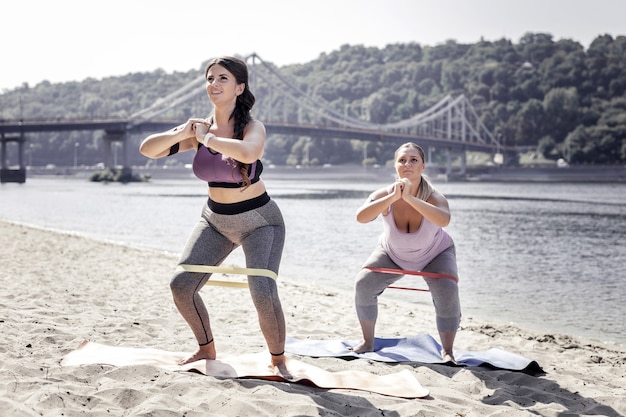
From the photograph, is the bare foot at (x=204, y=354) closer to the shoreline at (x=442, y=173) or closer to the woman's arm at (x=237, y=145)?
the woman's arm at (x=237, y=145)

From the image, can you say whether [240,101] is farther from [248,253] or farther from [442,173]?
[442,173]

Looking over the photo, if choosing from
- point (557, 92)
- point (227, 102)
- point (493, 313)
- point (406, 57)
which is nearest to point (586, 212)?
point (493, 313)

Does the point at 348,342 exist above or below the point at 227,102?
below

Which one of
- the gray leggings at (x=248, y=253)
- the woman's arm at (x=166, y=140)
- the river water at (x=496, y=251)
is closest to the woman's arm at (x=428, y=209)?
the gray leggings at (x=248, y=253)

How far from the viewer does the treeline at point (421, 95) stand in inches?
3748

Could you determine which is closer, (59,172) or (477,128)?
(59,172)

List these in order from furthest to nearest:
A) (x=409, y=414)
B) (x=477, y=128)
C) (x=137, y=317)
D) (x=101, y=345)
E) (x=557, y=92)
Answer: (x=477, y=128), (x=557, y=92), (x=137, y=317), (x=101, y=345), (x=409, y=414)

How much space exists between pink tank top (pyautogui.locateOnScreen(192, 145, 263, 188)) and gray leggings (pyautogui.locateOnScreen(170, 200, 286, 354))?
0.15m

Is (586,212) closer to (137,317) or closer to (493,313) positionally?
(493,313)

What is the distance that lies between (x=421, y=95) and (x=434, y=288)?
128m

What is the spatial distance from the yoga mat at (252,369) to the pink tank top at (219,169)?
3.03ft

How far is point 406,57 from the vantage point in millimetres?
159250

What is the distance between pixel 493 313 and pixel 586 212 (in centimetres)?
2908

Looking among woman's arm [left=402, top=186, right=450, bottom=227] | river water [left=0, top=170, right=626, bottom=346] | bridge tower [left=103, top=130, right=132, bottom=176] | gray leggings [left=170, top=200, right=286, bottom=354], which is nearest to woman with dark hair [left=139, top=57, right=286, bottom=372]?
gray leggings [left=170, top=200, right=286, bottom=354]
